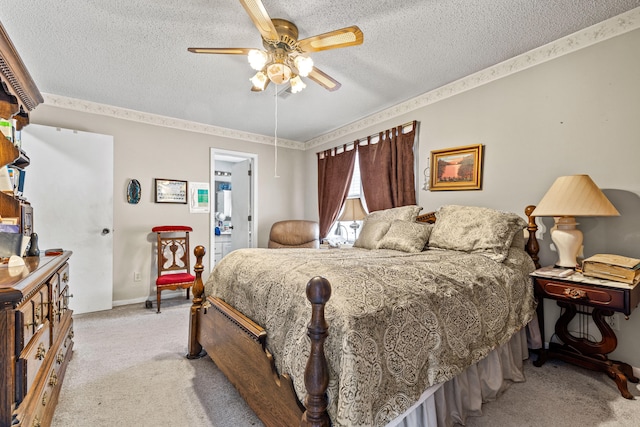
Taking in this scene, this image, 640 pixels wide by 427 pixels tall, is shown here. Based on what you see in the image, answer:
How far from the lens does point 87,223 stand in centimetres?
346

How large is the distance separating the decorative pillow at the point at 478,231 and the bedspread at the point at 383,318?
0.16 meters

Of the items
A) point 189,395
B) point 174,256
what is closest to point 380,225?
point 189,395

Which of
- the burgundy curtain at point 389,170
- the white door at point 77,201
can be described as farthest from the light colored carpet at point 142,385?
the burgundy curtain at point 389,170

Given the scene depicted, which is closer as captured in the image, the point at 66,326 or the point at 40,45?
the point at 66,326

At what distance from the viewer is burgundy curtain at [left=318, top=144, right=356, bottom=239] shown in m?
4.38

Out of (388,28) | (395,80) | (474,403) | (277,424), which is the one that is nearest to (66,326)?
(277,424)

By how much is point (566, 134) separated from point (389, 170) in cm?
174

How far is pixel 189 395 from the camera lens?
1893 millimetres

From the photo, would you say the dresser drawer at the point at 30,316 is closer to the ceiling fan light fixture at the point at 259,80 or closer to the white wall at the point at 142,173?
the ceiling fan light fixture at the point at 259,80

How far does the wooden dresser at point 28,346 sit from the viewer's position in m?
1.00

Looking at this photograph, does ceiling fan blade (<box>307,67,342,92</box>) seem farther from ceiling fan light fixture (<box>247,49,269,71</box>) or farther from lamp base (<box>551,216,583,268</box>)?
lamp base (<box>551,216,583,268</box>)

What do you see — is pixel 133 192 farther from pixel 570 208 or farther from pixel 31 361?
pixel 570 208

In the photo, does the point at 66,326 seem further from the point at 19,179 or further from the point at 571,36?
the point at 571,36

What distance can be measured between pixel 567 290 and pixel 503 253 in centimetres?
43
